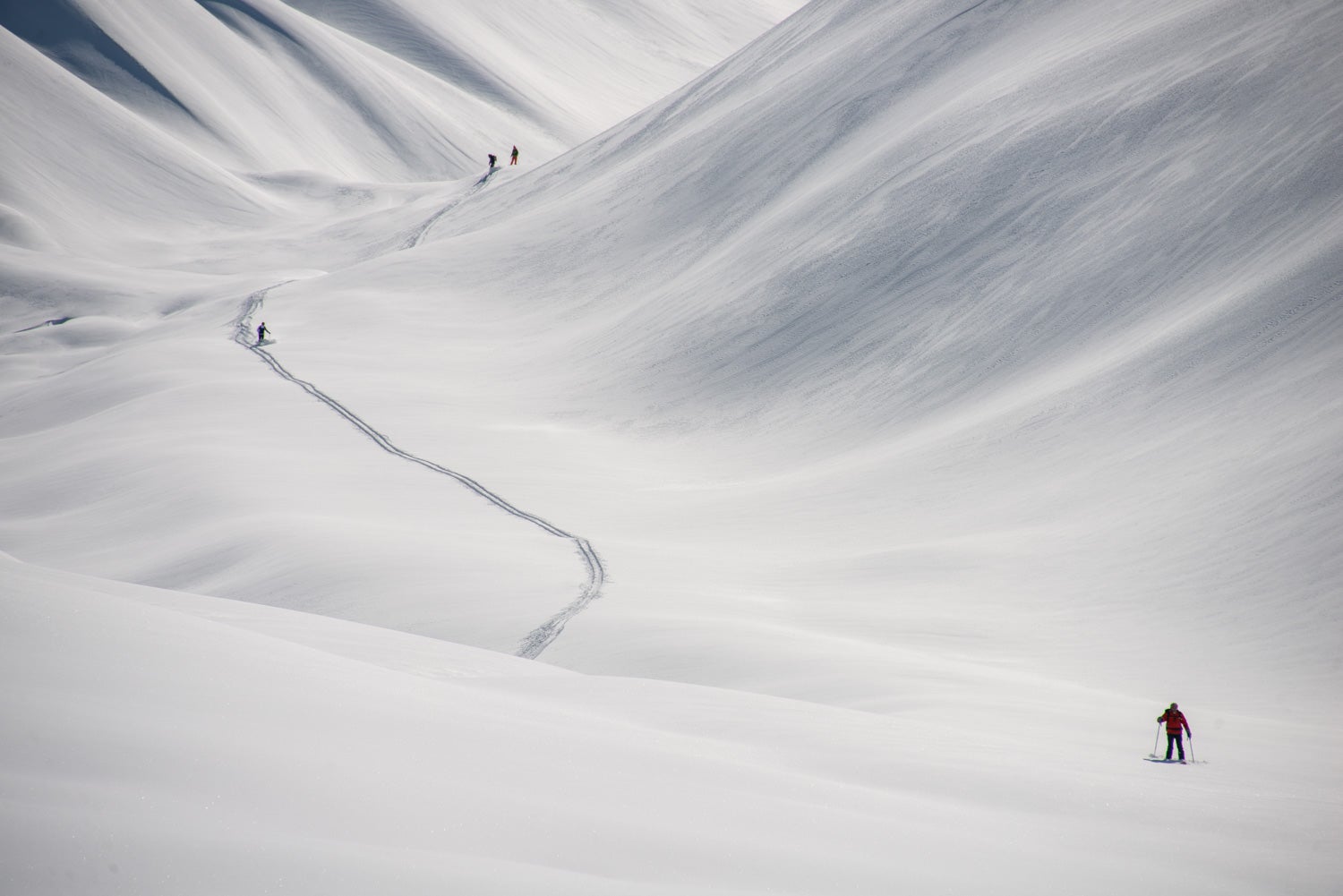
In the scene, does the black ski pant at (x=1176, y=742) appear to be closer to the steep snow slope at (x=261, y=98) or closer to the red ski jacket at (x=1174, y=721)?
the red ski jacket at (x=1174, y=721)

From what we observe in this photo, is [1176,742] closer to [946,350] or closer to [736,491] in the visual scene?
[736,491]

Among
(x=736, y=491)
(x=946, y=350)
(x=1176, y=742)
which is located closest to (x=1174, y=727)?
(x=1176, y=742)

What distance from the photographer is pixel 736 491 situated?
26750 millimetres

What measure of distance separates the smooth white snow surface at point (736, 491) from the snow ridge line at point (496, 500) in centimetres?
16

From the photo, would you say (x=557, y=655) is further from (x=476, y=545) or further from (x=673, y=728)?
(x=673, y=728)

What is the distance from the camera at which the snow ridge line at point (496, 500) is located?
1659cm

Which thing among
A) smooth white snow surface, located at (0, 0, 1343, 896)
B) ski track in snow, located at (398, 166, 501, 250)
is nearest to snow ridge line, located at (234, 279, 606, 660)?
smooth white snow surface, located at (0, 0, 1343, 896)

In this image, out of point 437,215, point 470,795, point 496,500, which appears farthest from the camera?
point 437,215

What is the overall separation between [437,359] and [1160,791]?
106 ft

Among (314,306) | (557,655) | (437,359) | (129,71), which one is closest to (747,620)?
(557,655)

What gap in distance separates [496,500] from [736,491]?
17.9 feet

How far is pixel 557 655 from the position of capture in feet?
52.2

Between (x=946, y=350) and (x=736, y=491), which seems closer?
(x=736, y=491)

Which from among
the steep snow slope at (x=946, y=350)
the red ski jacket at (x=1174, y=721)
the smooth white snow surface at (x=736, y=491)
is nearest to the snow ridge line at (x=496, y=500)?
the smooth white snow surface at (x=736, y=491)
